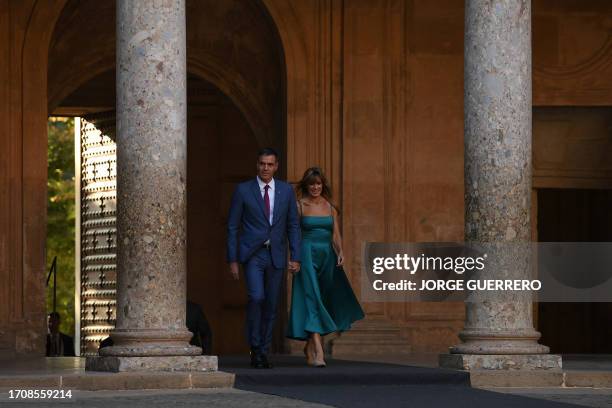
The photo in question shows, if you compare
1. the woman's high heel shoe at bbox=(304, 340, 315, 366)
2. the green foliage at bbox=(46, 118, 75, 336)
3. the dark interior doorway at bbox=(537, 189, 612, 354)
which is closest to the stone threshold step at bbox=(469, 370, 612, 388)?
the woman's high heel shoe at bbox=(304, 340, 315, 366)

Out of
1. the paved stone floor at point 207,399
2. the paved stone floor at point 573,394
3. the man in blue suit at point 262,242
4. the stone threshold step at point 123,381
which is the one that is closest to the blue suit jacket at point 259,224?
the man in blue suit at point 262,242

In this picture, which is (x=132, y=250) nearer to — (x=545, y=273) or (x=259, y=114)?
(x=259, y=114)

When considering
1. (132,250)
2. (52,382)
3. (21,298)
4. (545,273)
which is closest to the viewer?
(52,382)

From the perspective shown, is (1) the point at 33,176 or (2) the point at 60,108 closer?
(1) the point at 33,176

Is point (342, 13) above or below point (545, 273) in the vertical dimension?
above

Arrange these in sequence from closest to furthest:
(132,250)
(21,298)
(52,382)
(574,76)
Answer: (52,382) < (132,250) < (21,298) < (574,76)

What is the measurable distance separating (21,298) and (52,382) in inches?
251

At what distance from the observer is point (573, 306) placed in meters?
26.9

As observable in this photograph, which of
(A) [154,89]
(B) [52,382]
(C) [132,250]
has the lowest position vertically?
(B) [52,382]

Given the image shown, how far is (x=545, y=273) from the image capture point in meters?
24.9

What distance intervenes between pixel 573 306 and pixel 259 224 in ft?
37.7

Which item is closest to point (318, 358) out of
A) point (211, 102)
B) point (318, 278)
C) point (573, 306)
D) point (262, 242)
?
point (318, 278)

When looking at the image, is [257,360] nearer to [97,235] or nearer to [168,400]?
[168,400]

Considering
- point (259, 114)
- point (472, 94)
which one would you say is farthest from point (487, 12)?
point (259, 114)
